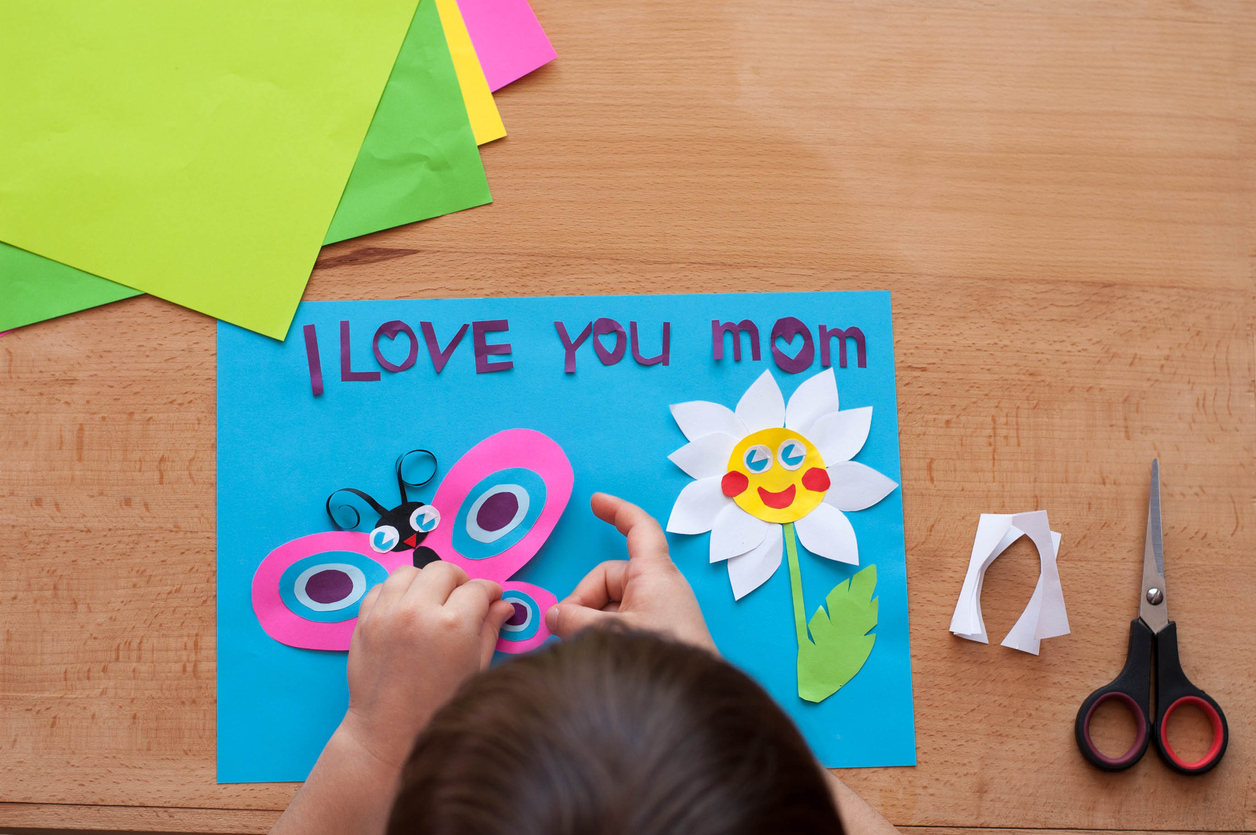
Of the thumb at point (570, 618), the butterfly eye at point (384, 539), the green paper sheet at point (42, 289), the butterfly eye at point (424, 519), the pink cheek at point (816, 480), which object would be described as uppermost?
the green paper sheet at point (42, 289)

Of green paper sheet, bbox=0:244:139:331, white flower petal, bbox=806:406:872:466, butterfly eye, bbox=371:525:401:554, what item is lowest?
butterfly eye, bbox=371:525:401:554

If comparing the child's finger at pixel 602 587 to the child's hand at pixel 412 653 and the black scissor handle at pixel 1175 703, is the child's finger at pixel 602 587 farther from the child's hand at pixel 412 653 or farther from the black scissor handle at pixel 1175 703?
the black scissor handle at pixel 1175 703

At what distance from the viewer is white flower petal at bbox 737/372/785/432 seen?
1.78ft

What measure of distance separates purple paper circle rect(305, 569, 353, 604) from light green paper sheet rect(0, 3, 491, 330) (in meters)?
0.23

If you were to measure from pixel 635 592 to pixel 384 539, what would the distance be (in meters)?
0.17

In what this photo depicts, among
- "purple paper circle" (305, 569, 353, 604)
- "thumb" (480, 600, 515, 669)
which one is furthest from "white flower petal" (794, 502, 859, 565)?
"purple paper circle" (305, 569, 353, 604)

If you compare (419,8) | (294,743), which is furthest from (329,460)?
(419,8)

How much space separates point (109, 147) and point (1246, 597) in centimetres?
84

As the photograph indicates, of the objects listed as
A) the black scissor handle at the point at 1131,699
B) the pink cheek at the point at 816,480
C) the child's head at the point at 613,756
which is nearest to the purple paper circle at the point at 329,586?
the child's head at the point at 613,756

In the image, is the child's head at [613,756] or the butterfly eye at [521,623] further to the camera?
the butterfly eye at [521,623]

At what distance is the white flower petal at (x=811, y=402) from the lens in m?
0.54

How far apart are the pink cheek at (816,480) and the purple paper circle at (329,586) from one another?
0.32 m

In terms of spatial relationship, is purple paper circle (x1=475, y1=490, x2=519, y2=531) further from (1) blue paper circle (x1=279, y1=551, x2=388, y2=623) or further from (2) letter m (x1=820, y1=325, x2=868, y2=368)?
(2) letter m (x1=820, y1=325, x2=868, y2=368)

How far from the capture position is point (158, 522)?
53 centimetres
